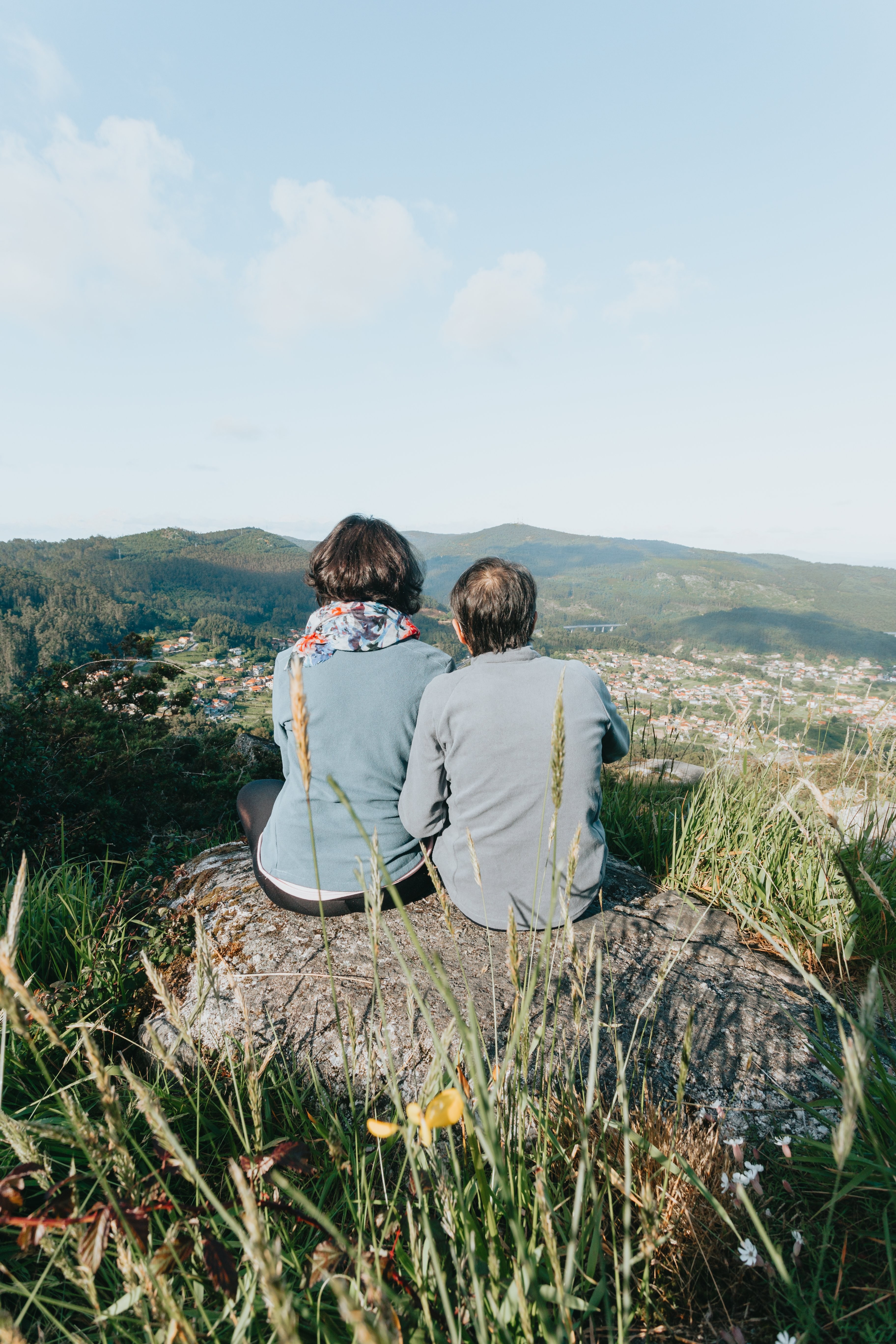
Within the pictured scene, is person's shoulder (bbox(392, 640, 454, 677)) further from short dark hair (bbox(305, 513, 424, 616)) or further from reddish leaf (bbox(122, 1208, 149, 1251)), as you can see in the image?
reddish leaf (bbox(122, 1208, 149, 1251))

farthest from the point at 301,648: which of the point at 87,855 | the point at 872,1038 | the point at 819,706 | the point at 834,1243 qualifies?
the point at 87,855

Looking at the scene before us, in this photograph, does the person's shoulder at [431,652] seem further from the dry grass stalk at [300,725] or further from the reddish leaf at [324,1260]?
the reddish leaf at [324,1260]

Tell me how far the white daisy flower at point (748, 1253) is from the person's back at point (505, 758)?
1.01 metres

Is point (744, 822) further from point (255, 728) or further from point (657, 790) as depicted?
point (255, 728)

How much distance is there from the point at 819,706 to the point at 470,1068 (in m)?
3.24

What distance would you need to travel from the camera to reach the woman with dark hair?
2369 mm

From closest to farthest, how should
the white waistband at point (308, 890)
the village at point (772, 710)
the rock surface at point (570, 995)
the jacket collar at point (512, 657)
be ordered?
the rock surface at point (570, 995) < the jacket collar at point (512, 657) < the white waistband at point (308, 890) < the village at point (772, 710)

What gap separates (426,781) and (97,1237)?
63.0 inches

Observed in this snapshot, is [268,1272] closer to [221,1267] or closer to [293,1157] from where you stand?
[221,1267]

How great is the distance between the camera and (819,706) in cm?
313

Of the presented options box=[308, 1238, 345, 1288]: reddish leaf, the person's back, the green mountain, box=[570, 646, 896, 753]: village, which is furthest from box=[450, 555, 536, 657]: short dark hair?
the green mountain

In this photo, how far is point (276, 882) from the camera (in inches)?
98.8

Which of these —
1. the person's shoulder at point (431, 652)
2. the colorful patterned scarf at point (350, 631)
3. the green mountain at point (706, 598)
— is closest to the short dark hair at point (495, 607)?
the person's shoulder at point (431, 652)

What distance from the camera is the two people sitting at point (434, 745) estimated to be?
2199 millimetres
